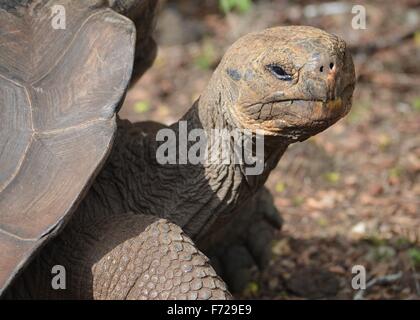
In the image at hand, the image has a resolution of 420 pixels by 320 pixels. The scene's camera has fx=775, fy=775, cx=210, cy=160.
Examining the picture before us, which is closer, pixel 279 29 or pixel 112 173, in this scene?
pixel 279 29

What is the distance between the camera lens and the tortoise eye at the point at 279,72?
317 centimetres

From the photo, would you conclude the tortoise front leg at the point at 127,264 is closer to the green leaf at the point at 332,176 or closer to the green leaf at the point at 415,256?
the green leaf at the point at 415,256

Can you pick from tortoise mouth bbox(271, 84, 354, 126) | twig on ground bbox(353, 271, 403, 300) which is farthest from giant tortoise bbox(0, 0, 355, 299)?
twig on ground bbox(353, 271, 403, 300)

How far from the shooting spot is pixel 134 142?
383 cm

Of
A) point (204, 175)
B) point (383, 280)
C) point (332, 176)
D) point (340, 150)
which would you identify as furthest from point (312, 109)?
point (340, 150)

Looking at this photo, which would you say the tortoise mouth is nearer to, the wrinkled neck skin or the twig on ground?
the wrinkled neck skin

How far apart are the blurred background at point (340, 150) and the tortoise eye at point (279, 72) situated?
162cm

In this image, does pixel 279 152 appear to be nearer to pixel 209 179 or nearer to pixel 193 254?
pixel 209 179

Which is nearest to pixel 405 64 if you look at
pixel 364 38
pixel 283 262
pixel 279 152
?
pixel 364 38

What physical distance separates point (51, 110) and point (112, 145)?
0.31 metres

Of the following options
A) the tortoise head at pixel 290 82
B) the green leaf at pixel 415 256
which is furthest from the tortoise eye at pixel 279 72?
the green leaf at pixel 415 256

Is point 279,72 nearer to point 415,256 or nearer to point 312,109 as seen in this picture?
point 312,109

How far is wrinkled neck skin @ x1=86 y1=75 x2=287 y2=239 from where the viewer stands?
3.60 metres
